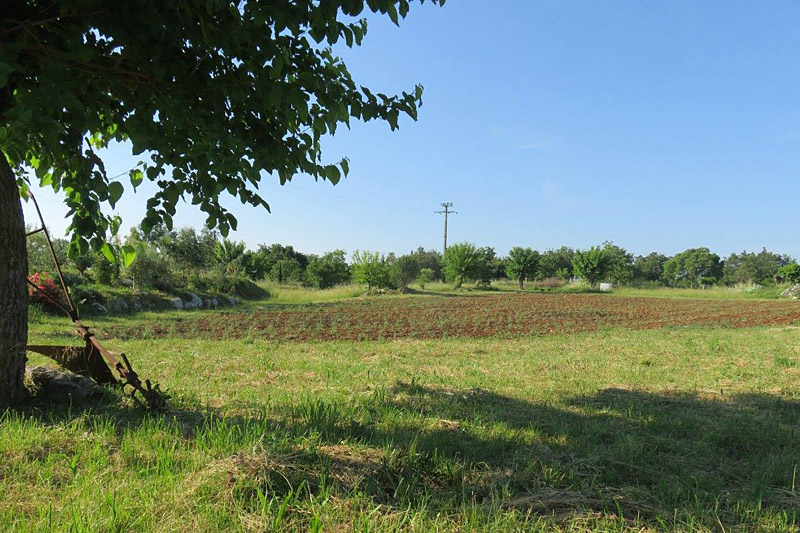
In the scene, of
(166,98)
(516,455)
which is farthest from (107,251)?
(516,455)

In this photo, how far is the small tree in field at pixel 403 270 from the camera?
143 ft

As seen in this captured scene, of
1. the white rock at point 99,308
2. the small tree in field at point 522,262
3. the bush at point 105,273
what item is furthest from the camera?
the small tree in field at point 522,262

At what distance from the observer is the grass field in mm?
2105

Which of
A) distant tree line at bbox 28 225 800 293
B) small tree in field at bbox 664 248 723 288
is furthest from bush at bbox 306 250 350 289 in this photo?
small tree in field at bbox 664 248 723 288

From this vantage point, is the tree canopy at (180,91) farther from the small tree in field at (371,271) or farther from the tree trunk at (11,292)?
the small tree in field at (371,271)

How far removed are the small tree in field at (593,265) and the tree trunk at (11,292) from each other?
6673cm

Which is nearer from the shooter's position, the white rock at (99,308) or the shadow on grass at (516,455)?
the shadow on grass at (516,455)

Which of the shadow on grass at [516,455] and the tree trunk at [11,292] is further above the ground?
the tree trunk at [11,292]

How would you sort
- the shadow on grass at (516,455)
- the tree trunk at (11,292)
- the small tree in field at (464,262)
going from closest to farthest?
the shadow on grass at (516,455) → the tree trunk at (11,292) → the small tree in field at (464,262)

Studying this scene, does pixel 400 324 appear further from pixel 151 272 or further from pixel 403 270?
pixel 403 270

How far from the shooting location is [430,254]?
347 ft

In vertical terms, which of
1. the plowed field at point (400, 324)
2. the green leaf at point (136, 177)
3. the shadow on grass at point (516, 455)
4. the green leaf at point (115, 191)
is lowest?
the plowed field at point (400, 324)

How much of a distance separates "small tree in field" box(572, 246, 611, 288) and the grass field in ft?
195

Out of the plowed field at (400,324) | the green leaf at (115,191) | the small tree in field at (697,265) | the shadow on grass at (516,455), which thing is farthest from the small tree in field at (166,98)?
the small tree in field at (697,265)
